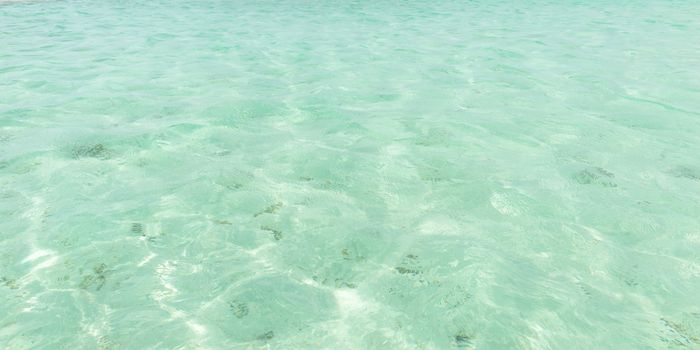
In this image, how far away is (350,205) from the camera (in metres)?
5.30

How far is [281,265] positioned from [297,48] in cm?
1009

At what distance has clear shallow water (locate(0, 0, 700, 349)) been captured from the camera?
372 centimetres

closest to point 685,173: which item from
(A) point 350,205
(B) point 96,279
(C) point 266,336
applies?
(A) point 350,205

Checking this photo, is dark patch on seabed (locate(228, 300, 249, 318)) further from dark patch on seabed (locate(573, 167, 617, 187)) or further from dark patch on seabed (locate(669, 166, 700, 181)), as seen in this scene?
dark patch on seabed (locate(669, 166, 700, 181))

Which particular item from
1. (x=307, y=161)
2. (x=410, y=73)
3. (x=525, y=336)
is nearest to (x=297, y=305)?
(x=525, y=336)

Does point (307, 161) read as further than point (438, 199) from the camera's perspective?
Yes

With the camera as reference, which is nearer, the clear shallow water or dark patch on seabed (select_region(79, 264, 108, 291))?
the clear shallow water

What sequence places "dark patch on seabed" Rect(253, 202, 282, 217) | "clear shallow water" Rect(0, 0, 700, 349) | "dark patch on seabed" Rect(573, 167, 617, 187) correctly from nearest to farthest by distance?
"clear shallow water" Rect(0, 0, 700, 349)
"dark patch on seabed" Rect(253, 202, 282, 217)
"dark patch on seabed" Rect(573, 167, 617, 187)

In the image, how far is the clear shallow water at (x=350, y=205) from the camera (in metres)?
3.72

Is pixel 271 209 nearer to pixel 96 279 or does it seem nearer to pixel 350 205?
pixel 350 205

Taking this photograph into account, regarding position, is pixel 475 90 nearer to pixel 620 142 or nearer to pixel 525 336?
pixel 620 142

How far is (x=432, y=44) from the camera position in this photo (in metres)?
13.9

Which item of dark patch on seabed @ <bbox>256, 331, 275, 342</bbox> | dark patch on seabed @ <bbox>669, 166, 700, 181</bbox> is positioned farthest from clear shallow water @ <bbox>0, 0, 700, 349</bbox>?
dark patch on seabed @ <bbox>669, 166, 700, 181</bbox>

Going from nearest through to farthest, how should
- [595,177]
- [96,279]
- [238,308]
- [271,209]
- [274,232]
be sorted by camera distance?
[238,308] → [96,279] → [274,232] → [271,209] → [595,177]
